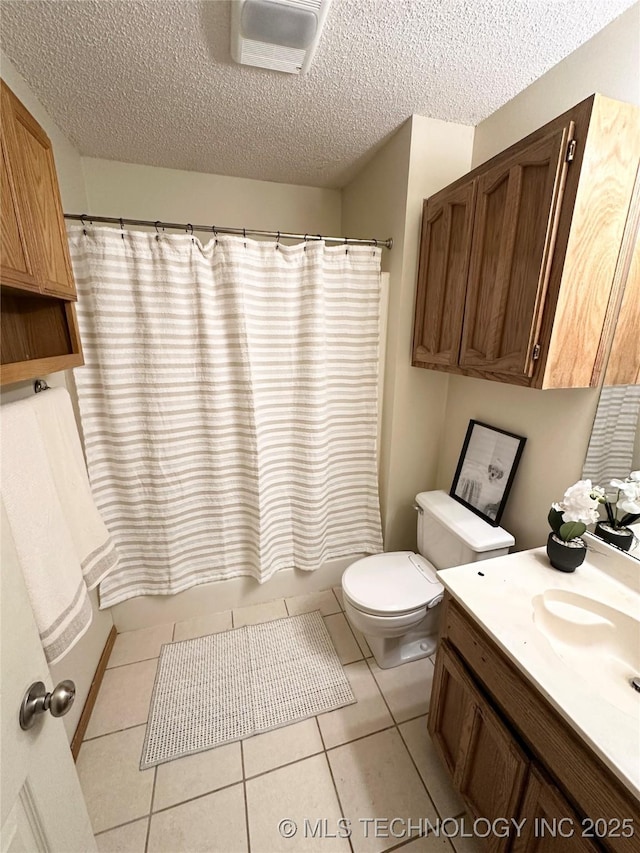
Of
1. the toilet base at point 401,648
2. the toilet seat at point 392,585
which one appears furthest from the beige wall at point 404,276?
the toilet base at point 401,648

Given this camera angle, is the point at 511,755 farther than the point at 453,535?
No

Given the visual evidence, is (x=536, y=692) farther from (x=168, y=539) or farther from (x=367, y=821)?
(x=168, y=539)

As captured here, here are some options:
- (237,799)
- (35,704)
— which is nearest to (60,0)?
(35,704)

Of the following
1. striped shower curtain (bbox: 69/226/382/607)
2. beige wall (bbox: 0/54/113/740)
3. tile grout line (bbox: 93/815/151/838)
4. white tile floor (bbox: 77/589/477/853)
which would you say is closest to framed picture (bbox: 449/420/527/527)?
striped shower curtain (bbox: 69/226/382/607)

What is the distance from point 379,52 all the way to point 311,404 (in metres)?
Answer: 1.30

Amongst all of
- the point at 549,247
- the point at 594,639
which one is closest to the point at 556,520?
the point at 594,639

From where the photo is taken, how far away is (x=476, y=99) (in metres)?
1.35

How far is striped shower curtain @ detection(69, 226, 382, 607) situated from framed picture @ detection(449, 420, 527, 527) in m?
0.49

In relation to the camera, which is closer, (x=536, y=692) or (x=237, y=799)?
(x=536, y=692)

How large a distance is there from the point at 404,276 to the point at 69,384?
1.60 m

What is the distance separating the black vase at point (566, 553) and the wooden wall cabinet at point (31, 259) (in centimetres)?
156

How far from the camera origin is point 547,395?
4.25ft

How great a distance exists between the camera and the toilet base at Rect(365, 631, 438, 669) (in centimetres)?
158

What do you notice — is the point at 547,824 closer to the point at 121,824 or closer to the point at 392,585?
the point at 392,585
